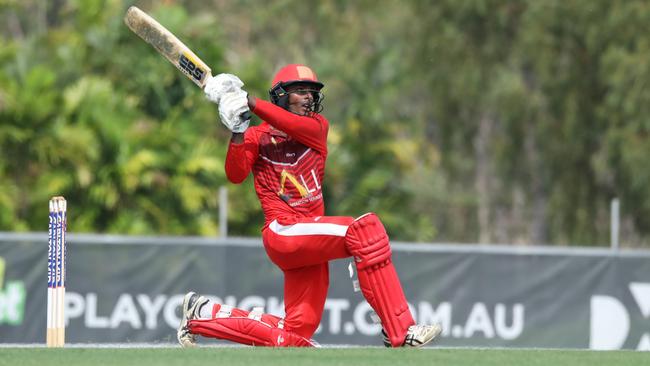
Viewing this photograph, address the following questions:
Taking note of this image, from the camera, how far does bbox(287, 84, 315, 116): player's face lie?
7910mm

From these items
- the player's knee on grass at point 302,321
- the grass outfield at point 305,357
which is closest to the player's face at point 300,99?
the player's knee on grass at point 302,321

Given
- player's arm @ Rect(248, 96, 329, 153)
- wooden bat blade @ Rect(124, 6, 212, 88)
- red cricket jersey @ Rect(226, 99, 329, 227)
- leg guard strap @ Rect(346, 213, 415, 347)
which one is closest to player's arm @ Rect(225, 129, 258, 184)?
red cricket jersey @ Rect(226, 99, 329, 227)

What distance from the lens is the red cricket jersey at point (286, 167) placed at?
778 centimetres

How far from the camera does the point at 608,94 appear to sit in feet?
80.5

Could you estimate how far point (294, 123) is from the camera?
761 centimetres

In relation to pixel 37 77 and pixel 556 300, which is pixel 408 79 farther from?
pixel 556 300

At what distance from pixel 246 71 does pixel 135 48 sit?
5.49 feet

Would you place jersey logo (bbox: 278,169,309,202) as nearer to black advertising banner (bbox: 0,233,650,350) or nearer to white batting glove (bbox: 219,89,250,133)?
white batting glove (bbox: 219,89,250,133)

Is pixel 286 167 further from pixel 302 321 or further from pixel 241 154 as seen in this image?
pixel 302 321

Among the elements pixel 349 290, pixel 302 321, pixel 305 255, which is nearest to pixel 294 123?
pixel 305 255

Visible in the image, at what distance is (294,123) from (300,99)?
1.12 feet

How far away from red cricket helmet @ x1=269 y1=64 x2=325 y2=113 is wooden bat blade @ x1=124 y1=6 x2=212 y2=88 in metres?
0.42

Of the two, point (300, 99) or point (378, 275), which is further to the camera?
point (300, 99)

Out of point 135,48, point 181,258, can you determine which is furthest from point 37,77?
point 181,258
